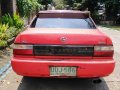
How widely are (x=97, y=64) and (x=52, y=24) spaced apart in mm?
1680

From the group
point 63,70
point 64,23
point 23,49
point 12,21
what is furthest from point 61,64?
point 12,21

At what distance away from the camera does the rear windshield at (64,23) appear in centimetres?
691

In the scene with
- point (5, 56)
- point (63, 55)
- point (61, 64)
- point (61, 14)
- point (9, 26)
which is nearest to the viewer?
point (61, 64)

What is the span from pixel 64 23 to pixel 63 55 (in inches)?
52.5

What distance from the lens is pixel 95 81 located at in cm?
690

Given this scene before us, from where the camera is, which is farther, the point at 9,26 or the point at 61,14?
the point at 9,26

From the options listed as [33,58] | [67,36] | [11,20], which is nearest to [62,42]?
[67,36]

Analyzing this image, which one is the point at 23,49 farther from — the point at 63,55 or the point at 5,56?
the point at 5,56

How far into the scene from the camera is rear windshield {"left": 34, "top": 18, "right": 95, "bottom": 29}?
272 inches

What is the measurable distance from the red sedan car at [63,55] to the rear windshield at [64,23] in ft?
2.96

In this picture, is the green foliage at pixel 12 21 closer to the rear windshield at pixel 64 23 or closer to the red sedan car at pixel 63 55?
the rear windshield at pixel 64 23

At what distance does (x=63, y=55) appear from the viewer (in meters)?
5.91

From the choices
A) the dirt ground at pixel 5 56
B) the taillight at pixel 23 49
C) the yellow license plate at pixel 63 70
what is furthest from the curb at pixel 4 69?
the yellow license plate at pixel 63 70

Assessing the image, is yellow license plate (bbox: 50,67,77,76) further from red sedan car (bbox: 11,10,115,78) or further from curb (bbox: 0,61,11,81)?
curb (bbox: 0,61,11,81)
